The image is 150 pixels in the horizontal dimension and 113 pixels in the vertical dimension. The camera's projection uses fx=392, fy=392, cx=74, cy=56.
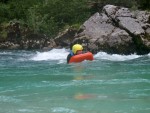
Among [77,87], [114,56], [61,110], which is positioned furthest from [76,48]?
[61,110]

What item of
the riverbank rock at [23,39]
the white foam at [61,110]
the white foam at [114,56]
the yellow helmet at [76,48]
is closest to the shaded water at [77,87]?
the white foam at [61,110]

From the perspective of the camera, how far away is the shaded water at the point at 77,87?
23.7ft

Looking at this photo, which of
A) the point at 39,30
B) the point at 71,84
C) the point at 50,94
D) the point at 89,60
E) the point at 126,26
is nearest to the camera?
the point at 50,94

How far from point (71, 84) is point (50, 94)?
120 cm

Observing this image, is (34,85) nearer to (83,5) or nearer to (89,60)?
(89,60)

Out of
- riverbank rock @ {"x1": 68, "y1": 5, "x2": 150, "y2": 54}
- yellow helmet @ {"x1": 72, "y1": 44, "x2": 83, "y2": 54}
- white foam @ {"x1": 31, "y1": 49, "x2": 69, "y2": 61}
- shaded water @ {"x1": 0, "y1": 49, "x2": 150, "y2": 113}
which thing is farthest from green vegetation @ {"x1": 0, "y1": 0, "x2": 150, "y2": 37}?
shaded water @ {"x1": 0, "y1": 49, "x2": 150, "y2": 113}

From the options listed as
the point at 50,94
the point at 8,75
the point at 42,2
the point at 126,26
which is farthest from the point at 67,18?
the point at 50,94

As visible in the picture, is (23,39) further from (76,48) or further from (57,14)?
(76,48)

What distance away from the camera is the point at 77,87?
30.2 ft

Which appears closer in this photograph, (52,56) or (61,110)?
(61,110)

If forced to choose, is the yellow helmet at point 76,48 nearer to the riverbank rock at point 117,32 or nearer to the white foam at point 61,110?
the riverbank rock at point 117,32

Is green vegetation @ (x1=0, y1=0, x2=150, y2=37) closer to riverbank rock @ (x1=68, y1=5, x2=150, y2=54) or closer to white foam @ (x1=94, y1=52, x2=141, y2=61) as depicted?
riverbank rock @ (x1=68, y1=5, x2=150, y2=54)

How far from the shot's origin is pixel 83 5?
77.1 ft

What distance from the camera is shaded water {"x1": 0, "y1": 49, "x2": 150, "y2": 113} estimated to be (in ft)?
23.7
